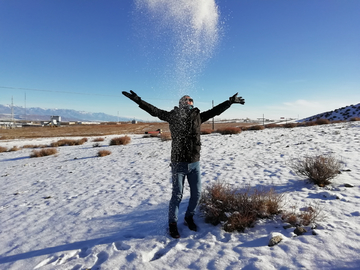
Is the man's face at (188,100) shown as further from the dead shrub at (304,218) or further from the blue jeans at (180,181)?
the dead shrub at (304,218)

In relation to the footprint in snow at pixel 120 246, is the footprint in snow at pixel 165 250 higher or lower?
higher

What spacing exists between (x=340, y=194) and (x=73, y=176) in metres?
8.84

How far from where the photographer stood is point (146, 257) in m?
2.88

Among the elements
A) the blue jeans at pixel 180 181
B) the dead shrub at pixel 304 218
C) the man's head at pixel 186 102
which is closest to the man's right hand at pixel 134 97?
the man's head at pixel 186 102

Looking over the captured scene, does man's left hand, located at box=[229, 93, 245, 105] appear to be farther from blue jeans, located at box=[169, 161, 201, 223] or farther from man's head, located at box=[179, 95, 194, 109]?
blue jeans, located at box=[169, 161, 201, 223]

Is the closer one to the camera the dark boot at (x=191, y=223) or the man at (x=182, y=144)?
the man at (x=182, y=144)

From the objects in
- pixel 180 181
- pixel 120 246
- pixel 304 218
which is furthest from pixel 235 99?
pixel 120 246

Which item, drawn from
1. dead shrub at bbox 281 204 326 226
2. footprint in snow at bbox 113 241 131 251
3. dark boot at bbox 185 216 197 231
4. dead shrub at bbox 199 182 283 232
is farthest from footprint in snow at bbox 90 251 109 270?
dead shrub at bbox 281 204 326 226

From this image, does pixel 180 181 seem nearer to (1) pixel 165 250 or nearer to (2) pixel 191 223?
(2) pixel 191 223

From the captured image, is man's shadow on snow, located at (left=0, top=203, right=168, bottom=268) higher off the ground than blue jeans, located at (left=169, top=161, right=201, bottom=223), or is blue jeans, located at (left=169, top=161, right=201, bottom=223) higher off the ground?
blue jeans, located at (left=169, top=161, right=201, bottom=223)

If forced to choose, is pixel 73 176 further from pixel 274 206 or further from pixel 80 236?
pixel 274 206

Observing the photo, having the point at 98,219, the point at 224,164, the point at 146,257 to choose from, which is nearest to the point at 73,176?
the point at 98,219

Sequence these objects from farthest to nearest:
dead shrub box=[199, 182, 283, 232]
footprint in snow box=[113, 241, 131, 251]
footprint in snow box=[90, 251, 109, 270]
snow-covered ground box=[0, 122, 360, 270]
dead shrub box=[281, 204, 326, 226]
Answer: dead shrub box=[199, 182, 283, 232] → dead shrub box=[281, 204, 326, 226] → footprint in snow box=[113, 241, 131, 251] → footprint in snow box=[90, 251, 109, 270] → snow-covered ground box=[0, 122, 360, 270]

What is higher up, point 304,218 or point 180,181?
point 180,181
